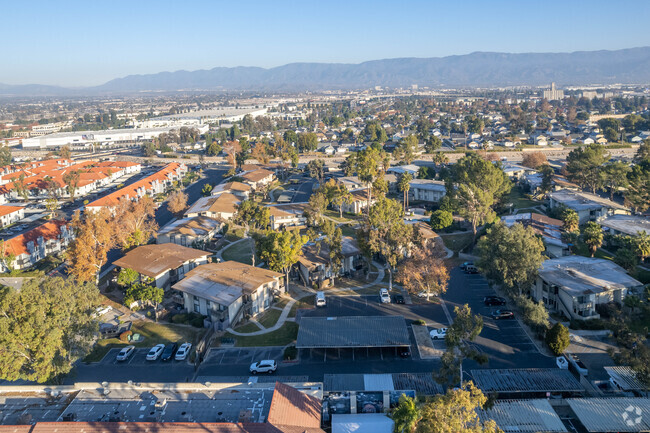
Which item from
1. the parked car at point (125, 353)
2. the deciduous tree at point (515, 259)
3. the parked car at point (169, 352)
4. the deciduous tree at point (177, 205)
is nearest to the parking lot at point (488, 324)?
the deciduous tree at point (515, 259)

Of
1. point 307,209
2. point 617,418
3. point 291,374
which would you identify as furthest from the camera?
point 307,209

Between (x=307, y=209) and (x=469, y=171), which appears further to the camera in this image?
(x=469, y=171)

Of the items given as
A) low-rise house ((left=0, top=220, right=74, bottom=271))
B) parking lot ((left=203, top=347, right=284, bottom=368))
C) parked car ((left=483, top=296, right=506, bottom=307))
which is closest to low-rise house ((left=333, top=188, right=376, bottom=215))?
parked car ((left=483, top=296, right=506, bottom=307))

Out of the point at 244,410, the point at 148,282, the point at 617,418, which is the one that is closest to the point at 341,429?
the point at 244,410

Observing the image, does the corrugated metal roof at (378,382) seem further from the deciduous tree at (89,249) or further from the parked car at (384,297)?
the deciduous tree at (89,249)

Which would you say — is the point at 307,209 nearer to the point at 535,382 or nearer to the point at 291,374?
the point at 291,374

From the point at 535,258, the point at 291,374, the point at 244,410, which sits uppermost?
the point at 535,258

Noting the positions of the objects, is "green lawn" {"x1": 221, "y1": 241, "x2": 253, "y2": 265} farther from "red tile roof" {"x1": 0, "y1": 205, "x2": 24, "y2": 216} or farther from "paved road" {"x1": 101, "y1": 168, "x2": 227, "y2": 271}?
"red tile roof" {"x1": 0, "y1": 205, "x2": 24, "y2": 216}

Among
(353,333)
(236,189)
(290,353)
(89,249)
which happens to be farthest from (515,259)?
(236,189)
